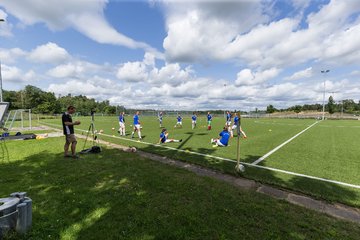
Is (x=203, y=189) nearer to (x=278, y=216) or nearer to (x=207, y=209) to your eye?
(x=207, y=209)

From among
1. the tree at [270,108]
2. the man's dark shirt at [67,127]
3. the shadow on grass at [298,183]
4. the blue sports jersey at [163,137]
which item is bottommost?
the shadow on grass at [298,183]

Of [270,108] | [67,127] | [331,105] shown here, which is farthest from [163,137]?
[270,108]

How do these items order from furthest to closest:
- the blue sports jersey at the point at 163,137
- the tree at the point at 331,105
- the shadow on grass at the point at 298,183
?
the tree at the point at 331,105 → the blue sports jersey at the point at 163,137 → the shadow on grass at the point at 298,183

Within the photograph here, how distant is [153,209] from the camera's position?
3775 millimetres

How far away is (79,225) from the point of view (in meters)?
3.23

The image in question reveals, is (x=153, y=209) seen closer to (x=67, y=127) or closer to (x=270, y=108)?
(x=67, y=127)

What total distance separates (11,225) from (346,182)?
764 centimetres

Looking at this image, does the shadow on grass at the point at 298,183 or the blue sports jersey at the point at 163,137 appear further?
the blue sports jersey at the point at 163,137

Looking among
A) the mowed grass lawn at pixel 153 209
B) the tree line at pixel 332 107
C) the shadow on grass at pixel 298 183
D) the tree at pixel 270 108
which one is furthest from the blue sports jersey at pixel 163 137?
the tree at pixel 270 108

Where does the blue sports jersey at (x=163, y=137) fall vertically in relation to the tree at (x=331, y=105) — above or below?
below

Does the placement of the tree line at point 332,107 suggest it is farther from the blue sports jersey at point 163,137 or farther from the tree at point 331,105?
the blue sports jersey at point 163,137

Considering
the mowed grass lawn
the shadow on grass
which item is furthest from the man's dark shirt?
the shadow on grass

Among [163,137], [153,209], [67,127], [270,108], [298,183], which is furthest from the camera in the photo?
[270,108]

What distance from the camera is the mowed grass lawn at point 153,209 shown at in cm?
308
